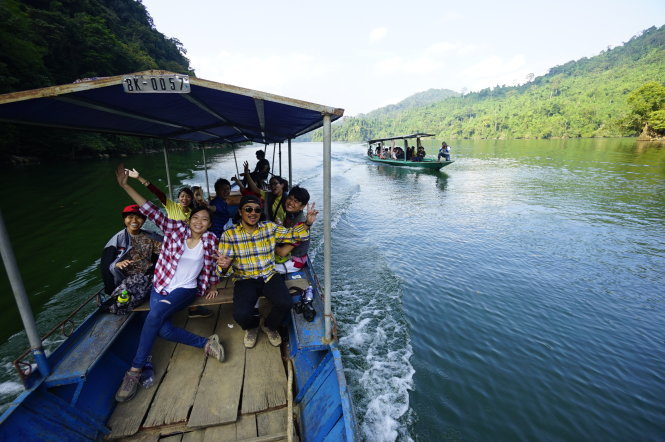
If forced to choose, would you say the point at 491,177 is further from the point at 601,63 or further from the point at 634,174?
the point at 601,63

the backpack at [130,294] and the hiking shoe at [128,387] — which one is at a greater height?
the backpack at [130,294]

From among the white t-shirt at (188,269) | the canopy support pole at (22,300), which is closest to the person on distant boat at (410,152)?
the white t-shirt at (188,269)

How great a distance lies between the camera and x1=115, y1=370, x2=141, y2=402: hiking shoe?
300 centimetres

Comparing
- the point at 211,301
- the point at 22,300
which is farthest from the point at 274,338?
the point at 22,300

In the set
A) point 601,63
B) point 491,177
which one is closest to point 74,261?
point 491,177

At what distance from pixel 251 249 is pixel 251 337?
115 cm

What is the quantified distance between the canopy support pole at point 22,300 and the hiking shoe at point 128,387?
644 mm

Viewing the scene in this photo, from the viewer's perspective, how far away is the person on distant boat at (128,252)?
3729 millimetres

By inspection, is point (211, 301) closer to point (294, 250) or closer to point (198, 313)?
point (198, 313)

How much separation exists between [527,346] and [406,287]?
2762 mm

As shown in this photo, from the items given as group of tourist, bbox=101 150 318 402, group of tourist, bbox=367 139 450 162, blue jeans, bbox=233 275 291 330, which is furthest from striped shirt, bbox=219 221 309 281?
group of tourist, bbox=367 139 450 162

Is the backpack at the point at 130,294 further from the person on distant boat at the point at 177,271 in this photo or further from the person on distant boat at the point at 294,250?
the person on distant boat at the point at 294,250

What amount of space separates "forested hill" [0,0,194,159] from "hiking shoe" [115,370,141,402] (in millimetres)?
18903

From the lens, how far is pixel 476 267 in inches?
336
